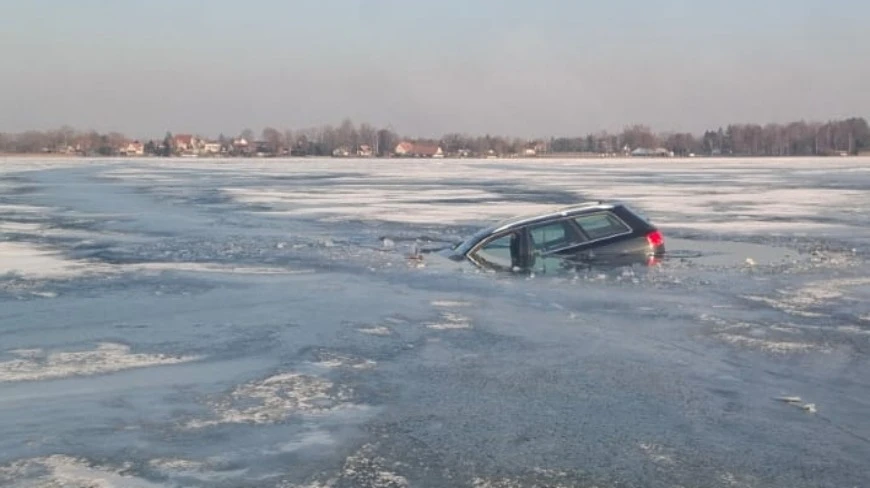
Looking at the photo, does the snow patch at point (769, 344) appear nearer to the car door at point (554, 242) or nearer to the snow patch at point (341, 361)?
the snow patch at point (341, 361)

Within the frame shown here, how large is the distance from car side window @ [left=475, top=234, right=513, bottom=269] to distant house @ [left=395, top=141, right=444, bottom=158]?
156596 mm

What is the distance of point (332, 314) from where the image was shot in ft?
41.1

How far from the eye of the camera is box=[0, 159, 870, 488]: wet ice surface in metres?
6.58

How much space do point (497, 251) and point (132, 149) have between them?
17710cm

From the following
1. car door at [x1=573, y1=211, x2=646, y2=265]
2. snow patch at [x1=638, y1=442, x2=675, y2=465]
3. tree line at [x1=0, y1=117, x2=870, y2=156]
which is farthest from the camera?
tree line at [x1=0, y1=117, x2=870, y2=156]

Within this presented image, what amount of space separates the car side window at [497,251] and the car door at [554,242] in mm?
465

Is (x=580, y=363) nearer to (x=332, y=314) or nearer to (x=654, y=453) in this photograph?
(x=654, y=453)

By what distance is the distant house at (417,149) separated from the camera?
578 ft

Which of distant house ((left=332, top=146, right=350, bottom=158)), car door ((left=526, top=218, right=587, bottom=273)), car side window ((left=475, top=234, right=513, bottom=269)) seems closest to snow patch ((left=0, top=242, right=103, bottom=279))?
car side window ((left=475, top=234, right=513, bottom=269))

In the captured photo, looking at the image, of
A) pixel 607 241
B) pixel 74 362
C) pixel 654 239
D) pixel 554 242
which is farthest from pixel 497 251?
pixel 74 362

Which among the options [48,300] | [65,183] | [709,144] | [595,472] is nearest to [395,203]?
[48,300]

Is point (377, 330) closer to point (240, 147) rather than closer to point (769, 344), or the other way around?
point (769, 344)

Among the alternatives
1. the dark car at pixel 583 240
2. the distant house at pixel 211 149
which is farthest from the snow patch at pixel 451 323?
the distant house at pixel 211 149

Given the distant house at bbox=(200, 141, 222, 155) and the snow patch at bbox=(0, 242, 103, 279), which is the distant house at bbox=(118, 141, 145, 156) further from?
the snow patch at bbox=(0, 242, 103, 279)
